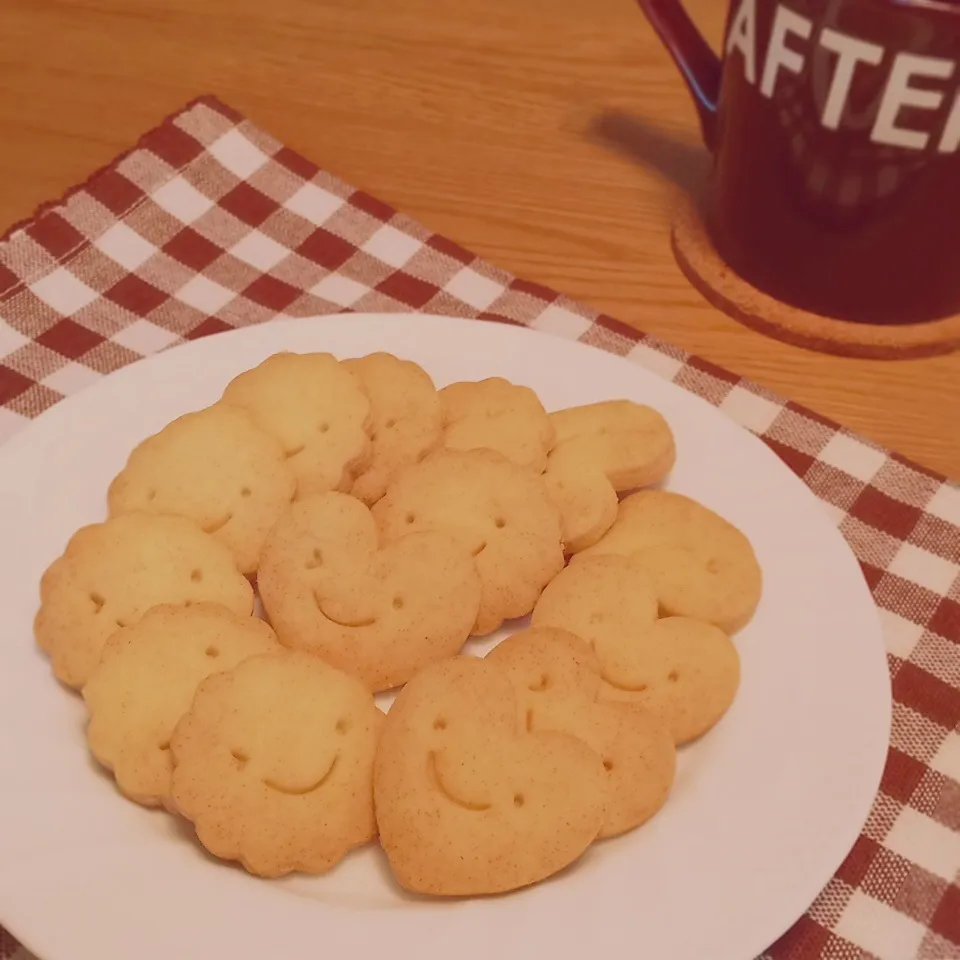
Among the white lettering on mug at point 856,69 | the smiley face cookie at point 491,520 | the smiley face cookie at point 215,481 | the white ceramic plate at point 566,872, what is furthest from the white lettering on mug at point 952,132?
the smiley face cookie at point 215,481

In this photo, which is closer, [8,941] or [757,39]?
[8,941]

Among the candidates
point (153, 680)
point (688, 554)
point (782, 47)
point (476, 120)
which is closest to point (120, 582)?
point (153, 680)

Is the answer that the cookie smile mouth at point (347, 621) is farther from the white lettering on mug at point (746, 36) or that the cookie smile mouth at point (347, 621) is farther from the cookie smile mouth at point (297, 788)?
the white lettering on mug at point (746, 36)

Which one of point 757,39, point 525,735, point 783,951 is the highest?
point 757,39

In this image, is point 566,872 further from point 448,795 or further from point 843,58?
point 843,58

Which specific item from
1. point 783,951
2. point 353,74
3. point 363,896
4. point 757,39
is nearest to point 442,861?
point 363,896

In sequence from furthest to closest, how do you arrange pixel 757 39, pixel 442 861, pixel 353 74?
pixel 353 74, pixel 757 39, pixel 442 861

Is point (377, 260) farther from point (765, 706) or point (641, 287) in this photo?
point (765, 706)
